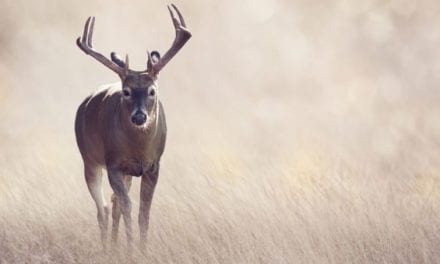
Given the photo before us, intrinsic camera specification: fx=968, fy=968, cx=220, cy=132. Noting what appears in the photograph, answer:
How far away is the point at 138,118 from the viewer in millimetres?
8422

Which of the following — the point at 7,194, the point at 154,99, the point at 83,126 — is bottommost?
the point at 7,194

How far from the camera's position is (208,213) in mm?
8914

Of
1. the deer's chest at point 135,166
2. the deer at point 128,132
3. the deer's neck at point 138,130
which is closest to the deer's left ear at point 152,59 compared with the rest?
the deer at point 128,132

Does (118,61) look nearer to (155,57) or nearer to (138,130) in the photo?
(155,57)

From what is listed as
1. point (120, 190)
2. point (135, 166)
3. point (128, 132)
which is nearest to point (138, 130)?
point (128, 132)

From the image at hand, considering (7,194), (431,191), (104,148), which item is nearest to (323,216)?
(431,191)

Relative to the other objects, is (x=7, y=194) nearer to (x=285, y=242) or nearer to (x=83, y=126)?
(x=83, y=126)

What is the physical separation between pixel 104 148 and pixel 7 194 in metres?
1.85

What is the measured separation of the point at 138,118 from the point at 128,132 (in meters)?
0.71

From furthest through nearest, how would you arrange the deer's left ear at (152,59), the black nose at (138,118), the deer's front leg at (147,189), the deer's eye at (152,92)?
the deer's front leg at (147,189)
the deer's left ear at (152,59)
the deer's eye at (152,92)
the black nose at (138,118)

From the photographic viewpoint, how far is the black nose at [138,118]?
27.6ft

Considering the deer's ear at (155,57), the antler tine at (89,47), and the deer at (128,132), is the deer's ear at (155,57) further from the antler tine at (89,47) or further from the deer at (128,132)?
the antler tine at (89,47)

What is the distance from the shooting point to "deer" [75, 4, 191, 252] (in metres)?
8.70

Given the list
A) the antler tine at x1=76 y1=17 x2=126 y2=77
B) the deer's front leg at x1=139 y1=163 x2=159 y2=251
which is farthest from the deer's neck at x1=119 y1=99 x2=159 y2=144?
the antler tine at x1=76 y1=17 x2=126 y2=77
